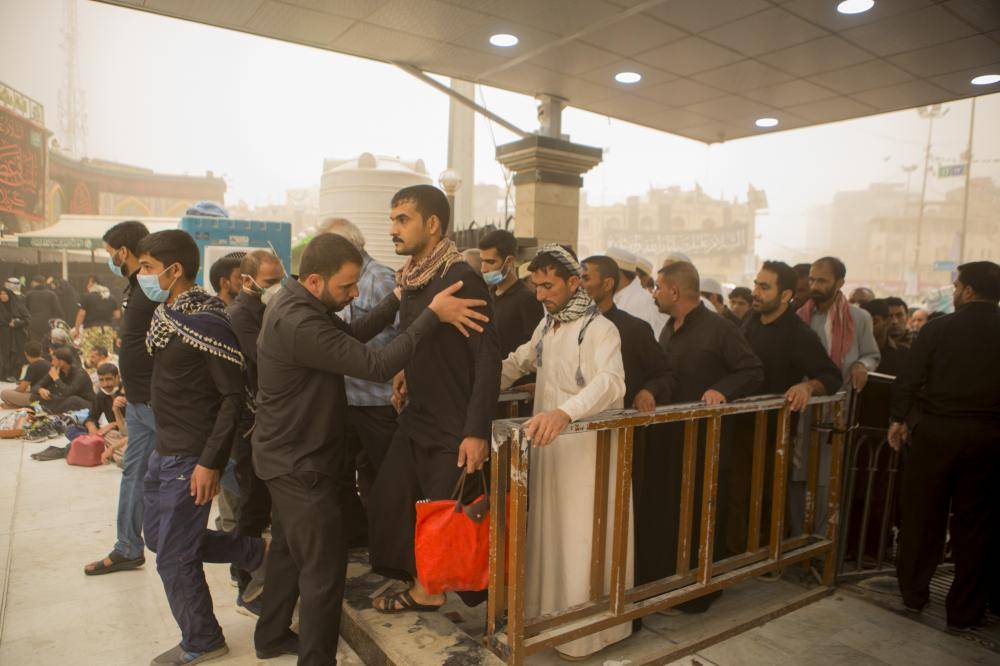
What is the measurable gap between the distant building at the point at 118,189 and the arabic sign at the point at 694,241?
51192 millimetres

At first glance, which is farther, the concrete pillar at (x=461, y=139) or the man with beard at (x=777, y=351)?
the concrete pillar at (x=461, y=139)

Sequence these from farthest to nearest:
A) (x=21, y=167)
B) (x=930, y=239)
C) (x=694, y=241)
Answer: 1. (x=694, y=241)
2. (x=930, y=239)
3. (x=21, y=167)

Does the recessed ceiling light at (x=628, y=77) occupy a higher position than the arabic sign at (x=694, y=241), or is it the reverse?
the arabic sign at (x=694, y=241)

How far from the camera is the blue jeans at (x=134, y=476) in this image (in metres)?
3.64

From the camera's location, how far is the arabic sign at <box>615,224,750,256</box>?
77688mm

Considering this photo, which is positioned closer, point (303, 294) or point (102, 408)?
point (303, 294)

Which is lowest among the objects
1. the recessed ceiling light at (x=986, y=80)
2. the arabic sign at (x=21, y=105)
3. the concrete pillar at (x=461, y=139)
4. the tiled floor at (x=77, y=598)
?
the tiled floor at (x=77, y=598)

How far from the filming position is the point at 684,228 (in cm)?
8881

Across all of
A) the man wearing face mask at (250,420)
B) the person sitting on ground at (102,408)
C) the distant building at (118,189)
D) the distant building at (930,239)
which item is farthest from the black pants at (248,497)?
the distant building at (930,239)

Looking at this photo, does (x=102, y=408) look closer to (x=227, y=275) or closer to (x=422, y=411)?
(x=227, y=275)

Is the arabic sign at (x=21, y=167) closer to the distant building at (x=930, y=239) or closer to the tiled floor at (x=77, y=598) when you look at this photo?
the tiled floor at (x=77, y=598)

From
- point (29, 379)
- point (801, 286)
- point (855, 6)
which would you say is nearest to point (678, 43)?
point (855, 6)

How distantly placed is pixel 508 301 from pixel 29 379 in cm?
821

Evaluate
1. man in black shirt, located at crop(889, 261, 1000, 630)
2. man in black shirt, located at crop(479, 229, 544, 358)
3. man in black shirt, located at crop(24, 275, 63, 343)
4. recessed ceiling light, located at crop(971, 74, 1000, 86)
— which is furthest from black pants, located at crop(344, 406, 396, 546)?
man in black shirt, located at crop(24, 275, 63, 343)
